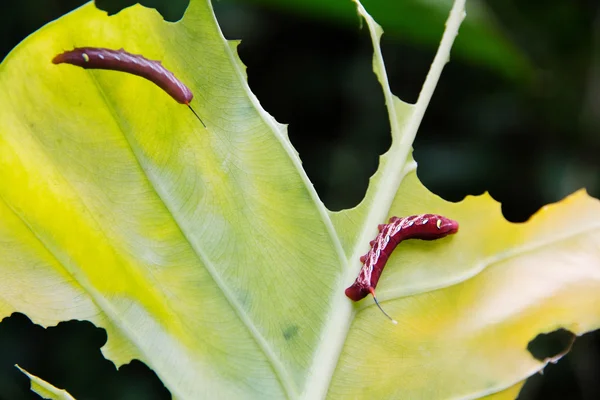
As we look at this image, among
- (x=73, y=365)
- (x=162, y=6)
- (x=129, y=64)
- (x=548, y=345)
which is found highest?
(x=129, y=64)

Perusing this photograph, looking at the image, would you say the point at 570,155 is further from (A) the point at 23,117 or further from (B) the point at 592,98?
(A) the point at 23,117

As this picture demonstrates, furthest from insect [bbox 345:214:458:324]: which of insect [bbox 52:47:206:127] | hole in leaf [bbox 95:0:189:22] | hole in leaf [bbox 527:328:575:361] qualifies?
hole in leaf [bbox 527:328:575:361]

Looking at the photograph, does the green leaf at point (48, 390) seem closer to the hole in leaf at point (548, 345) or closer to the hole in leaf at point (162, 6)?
the hole in leaf at point (162, 6)

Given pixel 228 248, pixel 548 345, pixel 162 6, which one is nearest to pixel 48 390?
pixel 228 248

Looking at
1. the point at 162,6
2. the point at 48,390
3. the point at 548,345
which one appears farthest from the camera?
the point at 548,345

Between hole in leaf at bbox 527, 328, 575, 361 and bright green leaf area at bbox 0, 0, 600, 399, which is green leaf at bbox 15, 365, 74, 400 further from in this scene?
hole in leaf at bbox 527, 328, 575, 361

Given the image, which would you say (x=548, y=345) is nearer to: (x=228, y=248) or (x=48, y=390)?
(x=228, y=248)
